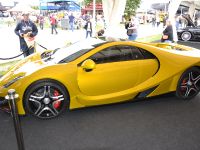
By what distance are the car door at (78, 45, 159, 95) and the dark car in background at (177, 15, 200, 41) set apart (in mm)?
12228

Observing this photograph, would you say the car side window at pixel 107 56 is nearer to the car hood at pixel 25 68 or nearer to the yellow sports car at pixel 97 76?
the yellow sports car at pixel 97 76

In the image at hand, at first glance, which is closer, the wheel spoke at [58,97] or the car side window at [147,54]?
the wheel spoke at [58,97]

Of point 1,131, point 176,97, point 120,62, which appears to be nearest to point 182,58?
point 176,97

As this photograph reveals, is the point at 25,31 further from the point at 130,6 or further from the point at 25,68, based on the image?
the point at 130,6

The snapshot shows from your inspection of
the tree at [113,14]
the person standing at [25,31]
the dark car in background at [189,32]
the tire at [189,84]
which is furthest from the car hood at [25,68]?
the dark car in background at [189,32]

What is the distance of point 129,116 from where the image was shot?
4.69m

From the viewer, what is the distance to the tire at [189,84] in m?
5.31

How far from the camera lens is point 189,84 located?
5.40 metres

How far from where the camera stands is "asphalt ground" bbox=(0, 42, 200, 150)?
3.76 metres

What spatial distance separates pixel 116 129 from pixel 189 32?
13.5 metres

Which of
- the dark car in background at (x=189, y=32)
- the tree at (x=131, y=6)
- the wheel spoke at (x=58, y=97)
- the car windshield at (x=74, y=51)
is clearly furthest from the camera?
the tree at (x=131, y=6)

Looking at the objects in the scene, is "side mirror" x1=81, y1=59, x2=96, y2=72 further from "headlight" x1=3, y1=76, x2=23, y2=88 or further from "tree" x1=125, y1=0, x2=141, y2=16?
"tree" x1=125, y1=0, x2=141, y2=16

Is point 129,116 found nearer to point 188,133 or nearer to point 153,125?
point 153,125

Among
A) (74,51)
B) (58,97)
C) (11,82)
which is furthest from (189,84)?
(11,82)
